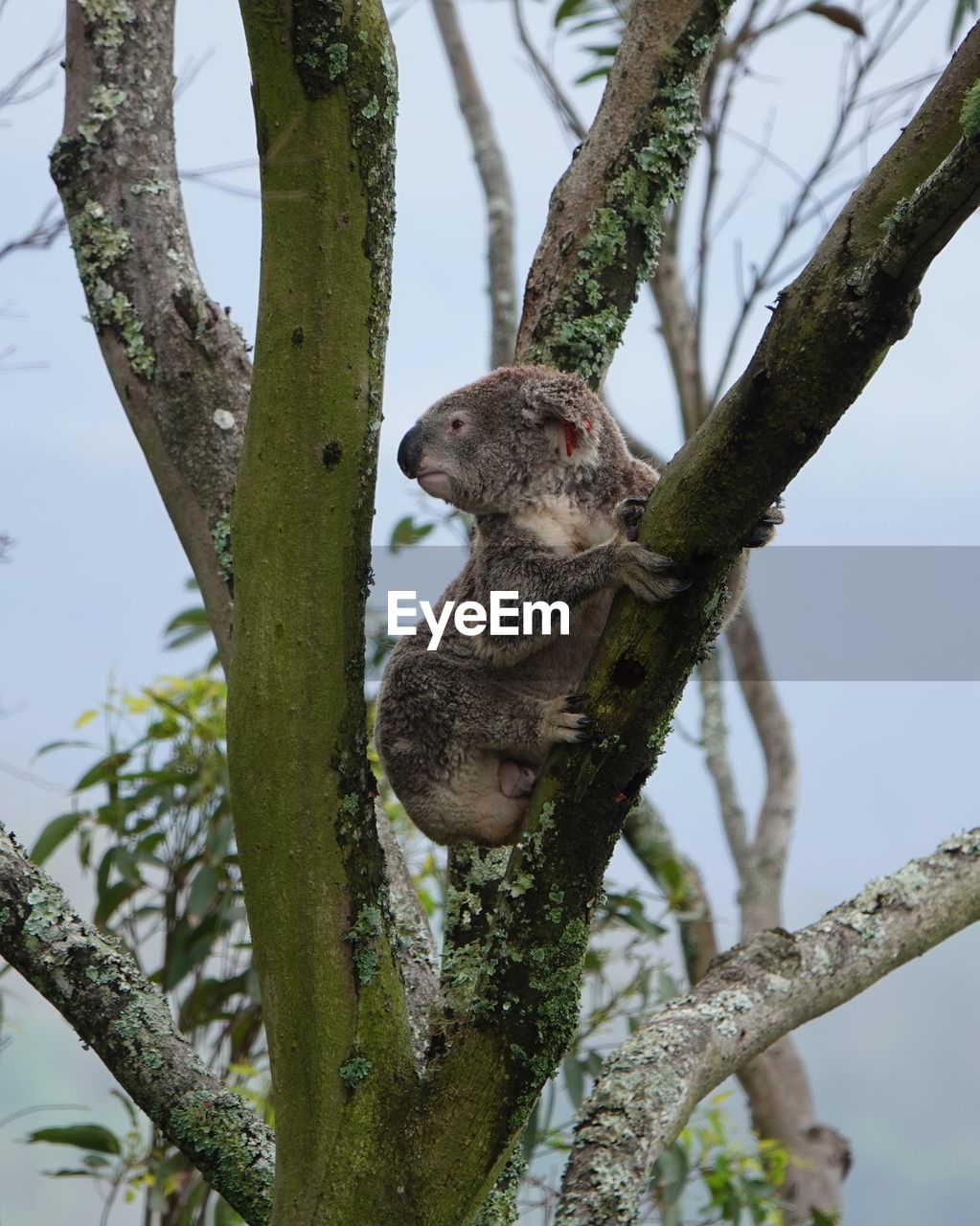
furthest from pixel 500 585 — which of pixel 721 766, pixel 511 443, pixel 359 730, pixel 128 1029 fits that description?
pixel 721 766

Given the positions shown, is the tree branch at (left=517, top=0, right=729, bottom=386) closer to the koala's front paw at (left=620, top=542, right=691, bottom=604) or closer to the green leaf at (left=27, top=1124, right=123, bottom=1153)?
the koala's front paw at (left=620, top=542, right=691, bottom=604)

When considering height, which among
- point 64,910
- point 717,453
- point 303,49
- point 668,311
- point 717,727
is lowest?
point 64,910

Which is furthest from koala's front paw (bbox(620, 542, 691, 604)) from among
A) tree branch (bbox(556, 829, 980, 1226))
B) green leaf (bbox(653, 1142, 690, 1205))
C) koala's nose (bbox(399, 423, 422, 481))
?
green leaf (bbox(653, 1142, 690, 1205))

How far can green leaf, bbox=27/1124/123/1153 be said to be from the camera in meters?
4.09

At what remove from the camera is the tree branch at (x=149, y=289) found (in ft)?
11.1

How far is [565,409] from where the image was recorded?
3.13m

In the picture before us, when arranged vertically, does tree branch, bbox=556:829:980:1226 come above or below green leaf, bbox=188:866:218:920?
below

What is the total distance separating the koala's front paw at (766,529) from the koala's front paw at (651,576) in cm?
15

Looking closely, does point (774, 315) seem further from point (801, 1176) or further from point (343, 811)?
point (801, 1176)

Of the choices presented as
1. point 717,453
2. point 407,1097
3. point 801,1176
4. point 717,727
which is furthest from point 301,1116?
point 717,727

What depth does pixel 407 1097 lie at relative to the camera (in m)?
2.53

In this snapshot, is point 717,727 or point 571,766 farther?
point 717,727

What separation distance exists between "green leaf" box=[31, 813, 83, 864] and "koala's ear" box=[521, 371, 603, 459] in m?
2.43

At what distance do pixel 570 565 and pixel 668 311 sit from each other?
4.73 m
